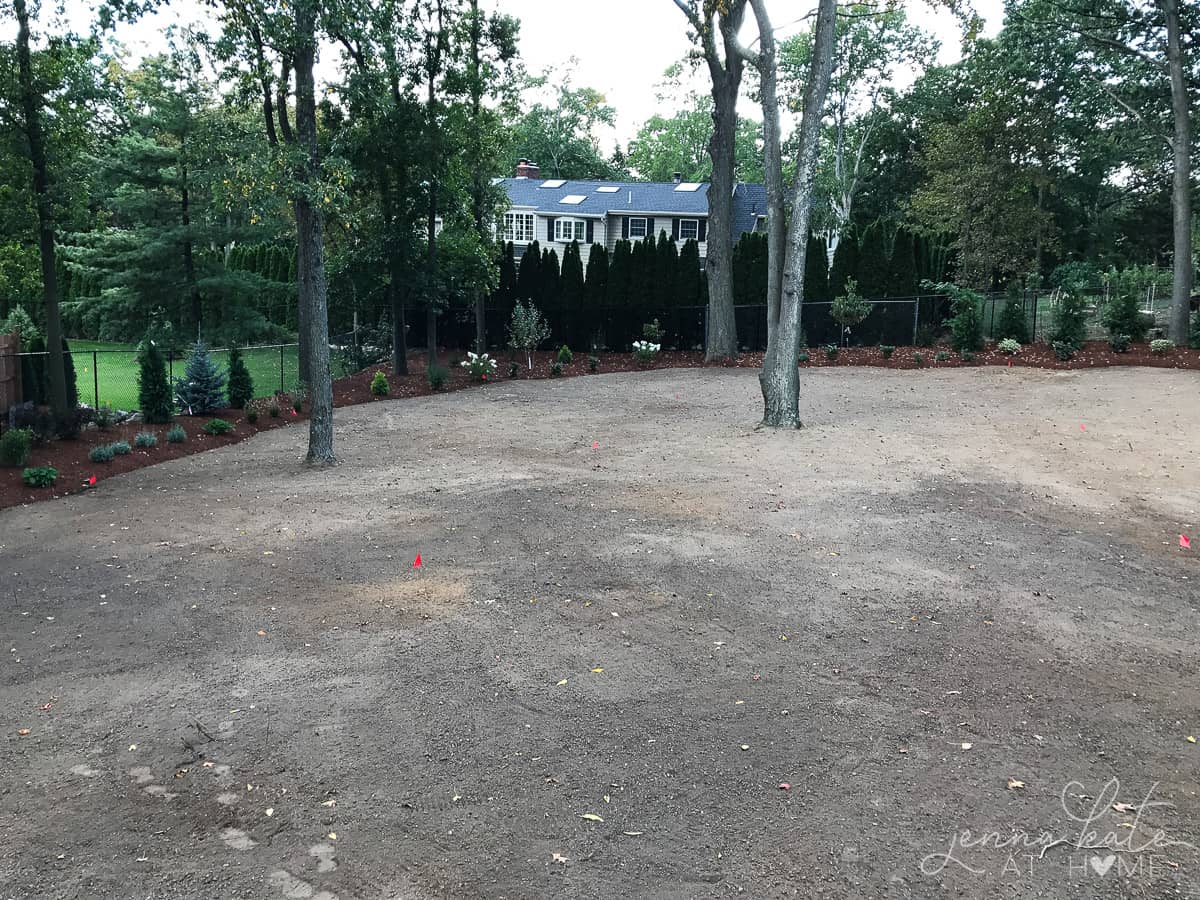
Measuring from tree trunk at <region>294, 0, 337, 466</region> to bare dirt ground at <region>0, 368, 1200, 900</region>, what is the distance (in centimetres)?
134

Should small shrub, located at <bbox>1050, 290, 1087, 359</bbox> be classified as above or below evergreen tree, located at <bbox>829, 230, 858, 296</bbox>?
below

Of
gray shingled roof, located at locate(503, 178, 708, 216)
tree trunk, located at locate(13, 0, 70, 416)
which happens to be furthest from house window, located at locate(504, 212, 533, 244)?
tree trunk, located at locate(13, 0, 70, 416)

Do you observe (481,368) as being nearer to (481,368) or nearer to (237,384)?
(481,368)

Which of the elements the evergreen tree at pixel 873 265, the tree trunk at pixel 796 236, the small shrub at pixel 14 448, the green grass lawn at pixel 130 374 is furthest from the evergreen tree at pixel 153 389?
the evergreen tree at pixel 873 265

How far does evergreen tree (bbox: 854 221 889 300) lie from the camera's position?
956 inches

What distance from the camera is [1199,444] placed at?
12.0 metres

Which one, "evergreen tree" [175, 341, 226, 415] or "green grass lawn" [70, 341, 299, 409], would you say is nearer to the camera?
"evergreen tree" [175, 341, 226, 415]

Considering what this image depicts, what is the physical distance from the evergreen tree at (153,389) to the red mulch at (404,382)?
0.71 feet

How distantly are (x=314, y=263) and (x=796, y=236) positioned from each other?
23.7 ft

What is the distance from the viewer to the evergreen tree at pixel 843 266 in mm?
24500

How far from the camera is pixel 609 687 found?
17.5ft

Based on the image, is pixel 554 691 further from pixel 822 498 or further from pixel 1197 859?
pixel 822 498

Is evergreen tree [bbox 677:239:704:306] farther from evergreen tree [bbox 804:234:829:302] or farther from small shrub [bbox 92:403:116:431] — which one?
small shrub [bbox 92:403:116:431]

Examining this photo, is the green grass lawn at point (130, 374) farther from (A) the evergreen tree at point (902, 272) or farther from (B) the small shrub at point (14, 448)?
(A) the evergreen tree at point (902, 272)
